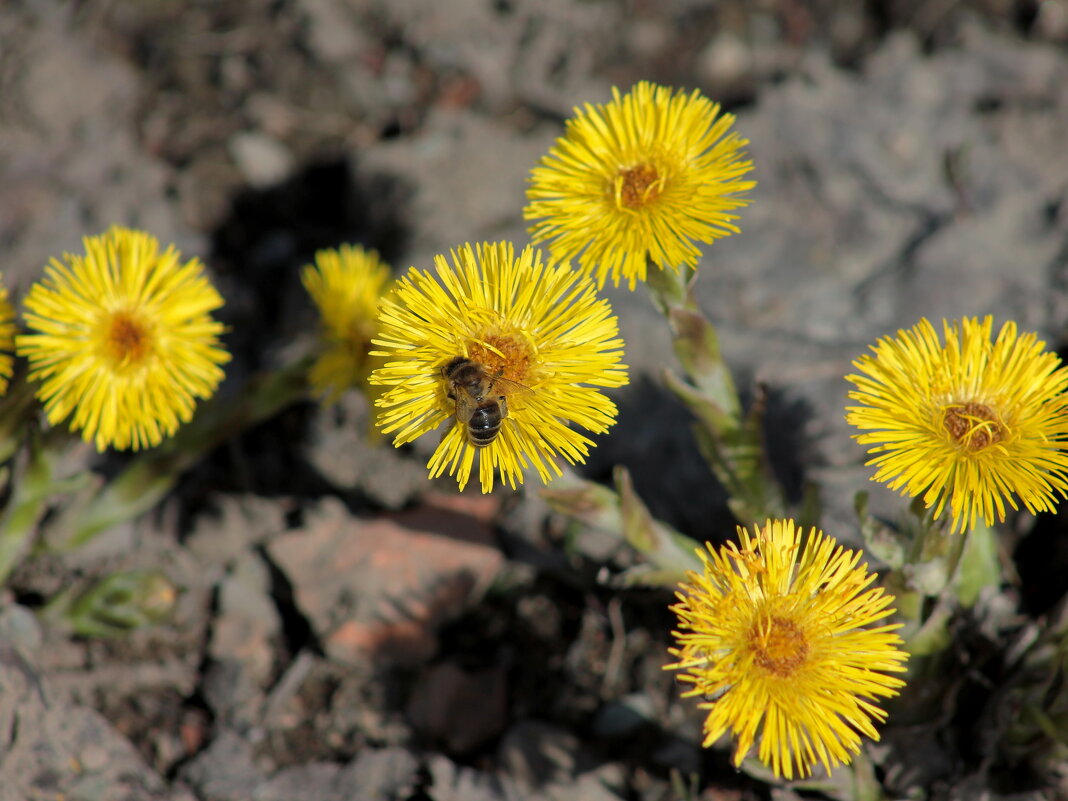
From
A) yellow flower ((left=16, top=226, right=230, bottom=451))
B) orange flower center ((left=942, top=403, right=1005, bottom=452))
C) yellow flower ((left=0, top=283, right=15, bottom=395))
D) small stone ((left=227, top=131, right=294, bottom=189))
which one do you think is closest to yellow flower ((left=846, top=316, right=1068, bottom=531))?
orange flower center ((left=942, top=403, right=1005, bottom=452))

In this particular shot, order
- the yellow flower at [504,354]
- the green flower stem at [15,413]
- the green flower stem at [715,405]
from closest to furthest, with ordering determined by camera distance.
Answer: the yellow flower at [504,354], the green flower stem at [715,405], the green flower stem at [15,413]

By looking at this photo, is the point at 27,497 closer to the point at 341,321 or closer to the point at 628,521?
the point at 341,321

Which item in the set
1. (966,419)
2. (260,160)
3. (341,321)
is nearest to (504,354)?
(341,321)

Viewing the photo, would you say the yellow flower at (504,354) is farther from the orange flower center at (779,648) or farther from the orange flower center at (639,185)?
the orange flower center at (779,648)

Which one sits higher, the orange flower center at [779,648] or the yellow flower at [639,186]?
the yellow flower at [639,186]

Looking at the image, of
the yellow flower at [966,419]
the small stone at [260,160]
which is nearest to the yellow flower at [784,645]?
the yellow flower at [966,419]

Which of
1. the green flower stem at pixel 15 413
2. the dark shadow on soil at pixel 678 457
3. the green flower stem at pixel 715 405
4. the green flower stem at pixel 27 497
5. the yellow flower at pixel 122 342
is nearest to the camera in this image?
the green flower stem at pixel 715 405
